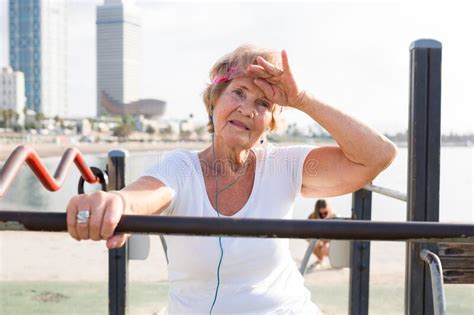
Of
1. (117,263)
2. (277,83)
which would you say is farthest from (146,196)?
(117,263)

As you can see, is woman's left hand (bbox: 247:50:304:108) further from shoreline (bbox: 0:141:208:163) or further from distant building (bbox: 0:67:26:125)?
distant building (bbox: 0:67:26:125)

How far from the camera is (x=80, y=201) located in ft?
3.49

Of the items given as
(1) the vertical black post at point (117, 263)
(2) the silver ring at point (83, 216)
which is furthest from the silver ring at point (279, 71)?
(1) the vertical black post at point (117, 263)

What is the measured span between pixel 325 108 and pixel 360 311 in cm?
118

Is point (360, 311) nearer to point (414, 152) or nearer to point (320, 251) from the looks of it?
point (414, 152)

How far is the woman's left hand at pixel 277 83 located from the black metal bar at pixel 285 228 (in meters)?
0.58

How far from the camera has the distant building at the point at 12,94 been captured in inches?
2434

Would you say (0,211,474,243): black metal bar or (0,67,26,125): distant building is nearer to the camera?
(0,211,474,243): black metal bar

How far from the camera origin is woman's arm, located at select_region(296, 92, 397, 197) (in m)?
1.53

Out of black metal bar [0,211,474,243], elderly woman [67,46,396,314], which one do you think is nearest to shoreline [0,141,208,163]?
elderly woman [67,46,396,314]

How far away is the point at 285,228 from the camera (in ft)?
3.18

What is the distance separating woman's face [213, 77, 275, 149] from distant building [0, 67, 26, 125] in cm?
6084

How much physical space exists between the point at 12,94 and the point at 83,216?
6905 cm

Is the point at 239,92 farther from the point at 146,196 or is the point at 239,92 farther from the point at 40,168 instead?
the point at 40,168
